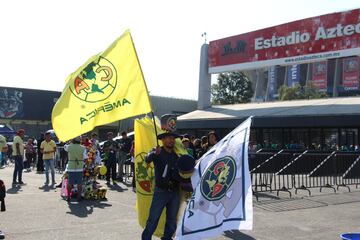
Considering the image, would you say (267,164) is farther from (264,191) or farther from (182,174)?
(182,174)

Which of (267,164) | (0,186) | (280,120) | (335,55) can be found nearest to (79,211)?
(0,186)

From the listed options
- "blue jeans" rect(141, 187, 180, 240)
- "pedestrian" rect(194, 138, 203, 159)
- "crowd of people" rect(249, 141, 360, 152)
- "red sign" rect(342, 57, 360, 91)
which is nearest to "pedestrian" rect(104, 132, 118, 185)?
"pedestrian" rect(194, 138, 203, 159)

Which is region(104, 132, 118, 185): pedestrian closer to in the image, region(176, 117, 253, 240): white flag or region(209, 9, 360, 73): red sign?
region(176, 117, 253, 240): white flag

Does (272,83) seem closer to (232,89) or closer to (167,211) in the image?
(232,89)

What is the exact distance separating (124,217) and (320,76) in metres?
82.4

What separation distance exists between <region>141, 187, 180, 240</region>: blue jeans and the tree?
64402mm

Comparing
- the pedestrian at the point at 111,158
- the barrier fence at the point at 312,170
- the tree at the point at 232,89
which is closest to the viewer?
the barrier fence at the point at 312,170

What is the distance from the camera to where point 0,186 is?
7418 millimetres

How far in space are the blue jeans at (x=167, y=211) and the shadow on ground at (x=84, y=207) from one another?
12.2ft

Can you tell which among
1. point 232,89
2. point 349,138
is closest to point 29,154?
point 349,138

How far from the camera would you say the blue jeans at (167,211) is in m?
6.57

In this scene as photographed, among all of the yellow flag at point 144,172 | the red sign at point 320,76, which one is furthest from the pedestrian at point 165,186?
the red sign at point 320,76

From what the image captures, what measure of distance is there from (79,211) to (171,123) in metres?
3.83

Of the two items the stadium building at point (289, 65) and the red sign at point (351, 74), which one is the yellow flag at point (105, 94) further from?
the red sign at point (351, 74)
